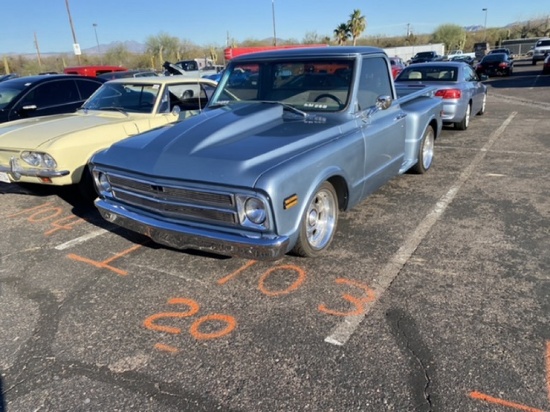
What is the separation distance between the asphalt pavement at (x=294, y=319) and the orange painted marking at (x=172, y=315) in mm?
14

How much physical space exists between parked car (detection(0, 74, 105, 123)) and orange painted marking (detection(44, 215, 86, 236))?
2944 mm

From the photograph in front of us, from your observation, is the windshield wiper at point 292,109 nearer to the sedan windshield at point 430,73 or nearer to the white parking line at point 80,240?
the white parking line at point 80,240

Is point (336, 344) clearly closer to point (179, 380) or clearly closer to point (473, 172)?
point (179, 380)

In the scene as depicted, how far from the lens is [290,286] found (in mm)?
3350

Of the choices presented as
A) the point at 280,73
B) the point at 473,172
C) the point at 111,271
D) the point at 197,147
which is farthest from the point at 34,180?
the point at 473,172

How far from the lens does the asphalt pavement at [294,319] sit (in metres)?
2.31

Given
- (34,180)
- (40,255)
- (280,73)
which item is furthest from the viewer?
(34,180)

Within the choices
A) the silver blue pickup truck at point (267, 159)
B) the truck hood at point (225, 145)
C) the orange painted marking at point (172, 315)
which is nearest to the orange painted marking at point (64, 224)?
the silver blue pickup truck at point (267, 159)

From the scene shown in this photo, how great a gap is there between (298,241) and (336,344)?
969 millimetres

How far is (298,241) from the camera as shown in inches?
135

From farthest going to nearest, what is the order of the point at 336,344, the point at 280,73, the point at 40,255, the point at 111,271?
the point at 280,73, the point at 40,255, the point at 111,271, the point at 336,344

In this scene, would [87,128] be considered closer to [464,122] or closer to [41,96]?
[41,96]

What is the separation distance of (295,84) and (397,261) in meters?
2.03

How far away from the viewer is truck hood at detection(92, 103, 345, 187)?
10.0 feet
